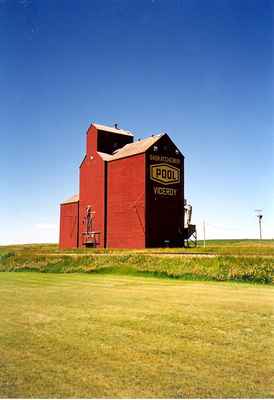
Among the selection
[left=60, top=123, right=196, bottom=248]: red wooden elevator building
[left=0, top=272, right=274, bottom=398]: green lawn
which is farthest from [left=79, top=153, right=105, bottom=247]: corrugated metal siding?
[left=0, top=272, right=274, bottom=398]: green lawn

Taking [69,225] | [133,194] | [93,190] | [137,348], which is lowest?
[137,348]

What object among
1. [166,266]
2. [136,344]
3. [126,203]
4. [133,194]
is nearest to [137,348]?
[136,344]

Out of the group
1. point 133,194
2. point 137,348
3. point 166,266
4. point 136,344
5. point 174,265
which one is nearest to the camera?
point 137,348

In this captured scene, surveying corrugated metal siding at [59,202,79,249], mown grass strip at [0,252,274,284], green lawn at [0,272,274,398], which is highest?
corrugated metal siding at [59,202,79,249]

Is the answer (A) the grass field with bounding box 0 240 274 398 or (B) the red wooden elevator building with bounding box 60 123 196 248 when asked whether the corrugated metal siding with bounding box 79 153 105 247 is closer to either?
(B) the red wooden elevator building with bounding box 60 123 196 248

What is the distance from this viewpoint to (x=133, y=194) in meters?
42.7

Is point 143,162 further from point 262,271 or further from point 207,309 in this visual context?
point 207,309

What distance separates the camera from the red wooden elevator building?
4172 centimetres

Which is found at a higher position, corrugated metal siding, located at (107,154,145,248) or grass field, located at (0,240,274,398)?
corrugated metal siding, located at (107,154,145,248)

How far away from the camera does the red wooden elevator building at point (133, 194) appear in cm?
4172

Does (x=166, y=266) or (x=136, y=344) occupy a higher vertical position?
(x=166, y=266)

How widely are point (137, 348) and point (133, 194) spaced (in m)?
36.3

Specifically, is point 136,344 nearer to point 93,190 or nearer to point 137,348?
point 137,348

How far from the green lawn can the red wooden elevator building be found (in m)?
30.5
